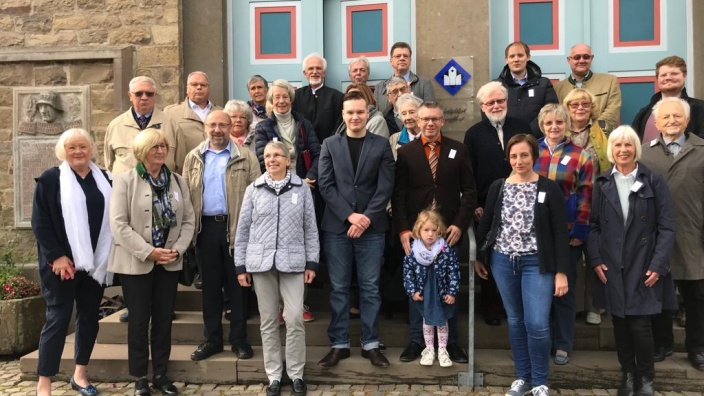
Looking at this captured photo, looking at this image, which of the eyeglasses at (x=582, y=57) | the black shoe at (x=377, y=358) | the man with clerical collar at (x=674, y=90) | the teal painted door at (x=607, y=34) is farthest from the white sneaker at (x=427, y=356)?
the teal painted door at (x=607, y=34)

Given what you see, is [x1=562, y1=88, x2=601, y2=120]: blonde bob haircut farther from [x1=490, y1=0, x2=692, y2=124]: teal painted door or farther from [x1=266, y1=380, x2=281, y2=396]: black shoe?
[x1=266, y1=380, x2=281, y2=396]: black shoe

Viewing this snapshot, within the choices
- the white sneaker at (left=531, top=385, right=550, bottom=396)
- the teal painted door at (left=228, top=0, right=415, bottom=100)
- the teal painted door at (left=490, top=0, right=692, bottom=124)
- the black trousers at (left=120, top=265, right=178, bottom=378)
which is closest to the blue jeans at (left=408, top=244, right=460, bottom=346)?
the white sneaker at (left=531, top=385, right=550, bottom=396)

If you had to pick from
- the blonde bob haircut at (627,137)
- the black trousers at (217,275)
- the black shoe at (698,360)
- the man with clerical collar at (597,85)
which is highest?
the man with clerical collar at (597,85)

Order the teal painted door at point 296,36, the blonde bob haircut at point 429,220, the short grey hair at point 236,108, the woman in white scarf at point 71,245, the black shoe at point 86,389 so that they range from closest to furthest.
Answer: the woman in white scarf at point 71,245 → the blonde bob haircut at point 429,220 → the black shoe at point 86,389 → the short grey hair at point 236,108 → the teal painted door at point 296,36

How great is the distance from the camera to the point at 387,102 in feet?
19.2

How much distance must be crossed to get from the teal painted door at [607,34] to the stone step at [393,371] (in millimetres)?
3084

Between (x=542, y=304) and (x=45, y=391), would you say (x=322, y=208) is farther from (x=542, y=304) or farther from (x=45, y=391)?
(x=45, y=391)

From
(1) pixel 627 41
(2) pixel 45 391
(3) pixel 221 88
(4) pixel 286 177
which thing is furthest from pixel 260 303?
(1) pixel 627 41

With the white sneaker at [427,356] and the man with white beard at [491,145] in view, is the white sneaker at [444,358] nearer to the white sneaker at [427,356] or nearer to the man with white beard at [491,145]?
the white sneaker at [427,356]

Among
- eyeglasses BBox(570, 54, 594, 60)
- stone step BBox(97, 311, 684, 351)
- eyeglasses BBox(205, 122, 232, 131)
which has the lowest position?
stone step BBox(97, 311, 684, 351)

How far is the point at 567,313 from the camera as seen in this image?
4395 mm

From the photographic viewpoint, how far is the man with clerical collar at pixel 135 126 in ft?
16.3

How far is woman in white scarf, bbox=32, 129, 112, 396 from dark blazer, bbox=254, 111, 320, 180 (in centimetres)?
113

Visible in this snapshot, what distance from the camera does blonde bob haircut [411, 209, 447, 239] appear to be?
4332 millimetres
